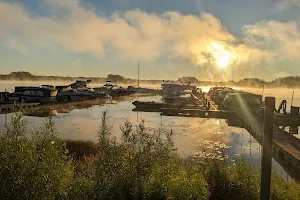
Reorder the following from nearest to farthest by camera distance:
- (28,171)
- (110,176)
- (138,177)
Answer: (28,171) → (110,176) → (138,177)

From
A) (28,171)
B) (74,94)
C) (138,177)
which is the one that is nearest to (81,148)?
(138,177)

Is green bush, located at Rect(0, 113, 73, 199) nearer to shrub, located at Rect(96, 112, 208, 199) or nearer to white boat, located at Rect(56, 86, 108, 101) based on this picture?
shrub, located at Rect(96, 112, 208, 199)

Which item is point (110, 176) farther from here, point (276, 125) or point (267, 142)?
point (276, 125)

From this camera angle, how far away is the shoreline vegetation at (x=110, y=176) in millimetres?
7603

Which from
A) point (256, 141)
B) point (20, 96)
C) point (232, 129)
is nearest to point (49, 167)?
point (256, 141)

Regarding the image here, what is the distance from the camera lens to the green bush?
7438 millimetres

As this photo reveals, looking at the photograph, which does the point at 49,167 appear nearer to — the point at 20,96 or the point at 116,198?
the point at 116,198

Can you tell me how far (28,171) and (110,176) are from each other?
219cm

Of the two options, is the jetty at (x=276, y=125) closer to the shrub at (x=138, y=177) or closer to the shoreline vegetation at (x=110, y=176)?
the shoreline vegetation at (x=110, y=176)

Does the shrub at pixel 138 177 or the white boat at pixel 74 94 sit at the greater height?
the white boat at pixel 74 94

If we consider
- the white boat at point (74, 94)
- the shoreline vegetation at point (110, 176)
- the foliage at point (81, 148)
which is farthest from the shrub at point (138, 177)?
the white boat at point (74, 94)

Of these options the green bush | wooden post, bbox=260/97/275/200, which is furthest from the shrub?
wooden post, bbox=260/97/275/200

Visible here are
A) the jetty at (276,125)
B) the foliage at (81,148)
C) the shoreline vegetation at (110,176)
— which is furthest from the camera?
the foliage at (81,148)

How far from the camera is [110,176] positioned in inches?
347
